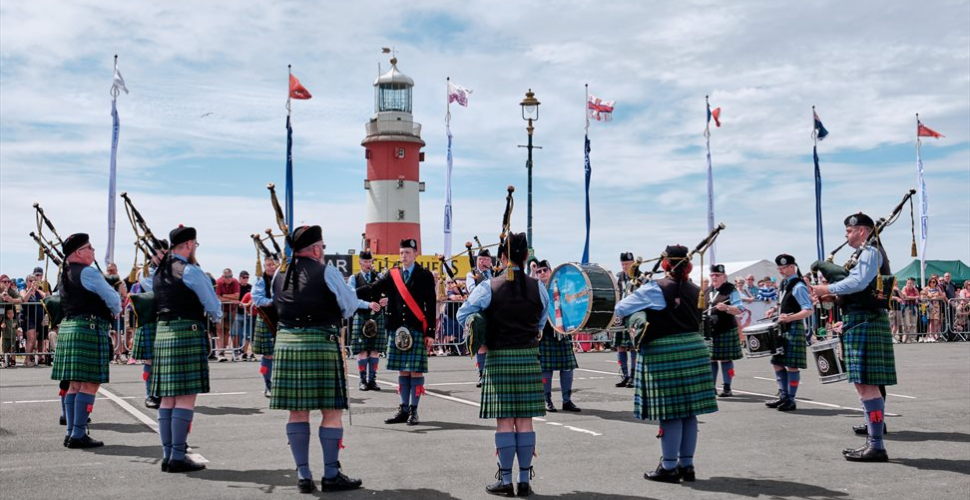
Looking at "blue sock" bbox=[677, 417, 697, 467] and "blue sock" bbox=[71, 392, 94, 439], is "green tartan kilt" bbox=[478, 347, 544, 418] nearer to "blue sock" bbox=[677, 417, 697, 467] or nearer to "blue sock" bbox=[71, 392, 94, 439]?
"blue sock" bbox=[677, 417, 697, 467]

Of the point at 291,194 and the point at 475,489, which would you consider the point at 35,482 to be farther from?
the point at 291,194

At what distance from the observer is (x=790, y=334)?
9789mm

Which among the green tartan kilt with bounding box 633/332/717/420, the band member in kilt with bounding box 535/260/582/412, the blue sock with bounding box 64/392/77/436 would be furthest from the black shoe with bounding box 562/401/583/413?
the blue sock with bounding box 64/392/77/436

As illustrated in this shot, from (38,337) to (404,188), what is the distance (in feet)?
57.6

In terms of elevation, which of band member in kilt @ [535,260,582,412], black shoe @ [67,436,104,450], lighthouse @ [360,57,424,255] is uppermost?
lighthouse @ [360,57,424,255]

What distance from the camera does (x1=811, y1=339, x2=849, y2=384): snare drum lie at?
7656 millimetres

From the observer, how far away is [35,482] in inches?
232

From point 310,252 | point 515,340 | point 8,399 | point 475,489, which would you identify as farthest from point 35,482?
point 8,399

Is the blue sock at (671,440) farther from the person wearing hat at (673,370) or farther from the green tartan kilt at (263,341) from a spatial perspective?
the green tartan kilt at (263,341)

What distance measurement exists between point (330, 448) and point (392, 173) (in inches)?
1045

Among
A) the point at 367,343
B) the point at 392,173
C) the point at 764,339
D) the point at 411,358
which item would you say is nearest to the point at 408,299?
the point at 411,358

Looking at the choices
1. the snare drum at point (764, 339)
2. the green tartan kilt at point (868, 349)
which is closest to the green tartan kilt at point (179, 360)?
the green tartan kilt at point (868, 349)

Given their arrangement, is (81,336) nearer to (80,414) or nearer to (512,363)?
(80,414)

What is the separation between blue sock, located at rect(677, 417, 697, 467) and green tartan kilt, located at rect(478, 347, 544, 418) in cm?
Answer: 103
